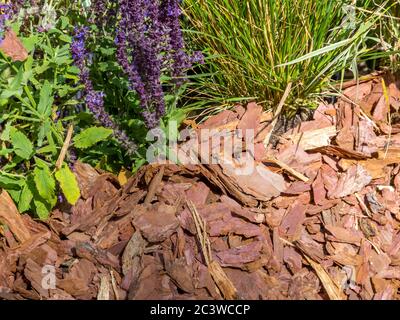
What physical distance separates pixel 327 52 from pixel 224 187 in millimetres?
767

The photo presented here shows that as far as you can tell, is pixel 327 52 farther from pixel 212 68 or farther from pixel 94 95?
pixel 94 95

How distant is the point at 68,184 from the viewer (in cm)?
220

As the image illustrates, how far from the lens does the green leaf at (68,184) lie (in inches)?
86.4

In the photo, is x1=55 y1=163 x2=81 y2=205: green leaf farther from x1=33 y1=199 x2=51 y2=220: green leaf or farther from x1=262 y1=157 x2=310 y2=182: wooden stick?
x1=262 y1=157 x2=310 y2=182: wooden stick

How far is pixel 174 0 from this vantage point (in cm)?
222

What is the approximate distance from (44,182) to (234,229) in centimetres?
69

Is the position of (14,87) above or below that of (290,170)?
above

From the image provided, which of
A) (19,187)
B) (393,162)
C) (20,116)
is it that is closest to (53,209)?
(19,187)

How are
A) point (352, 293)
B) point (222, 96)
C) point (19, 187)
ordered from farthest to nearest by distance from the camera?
point (222, 96) < point (19, 187) < point (352, 293)

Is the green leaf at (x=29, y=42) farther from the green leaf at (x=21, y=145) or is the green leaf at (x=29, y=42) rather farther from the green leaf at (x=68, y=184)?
the green leaf at (x=68, y=184)

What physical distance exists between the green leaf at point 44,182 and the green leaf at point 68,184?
0.03m

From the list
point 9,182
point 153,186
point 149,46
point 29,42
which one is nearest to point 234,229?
point 153,186

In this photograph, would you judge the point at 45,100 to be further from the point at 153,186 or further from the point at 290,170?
the point at 290,170

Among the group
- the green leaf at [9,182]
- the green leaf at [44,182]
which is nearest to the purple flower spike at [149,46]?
the green leaf at [44,182]
